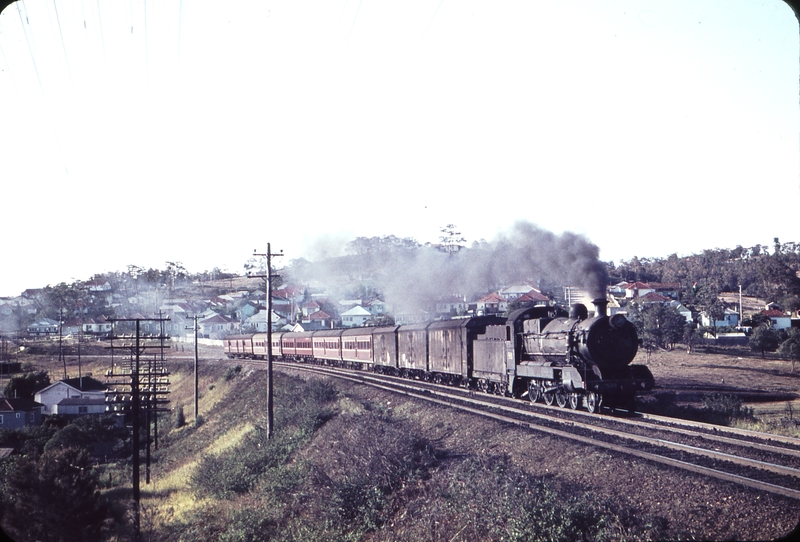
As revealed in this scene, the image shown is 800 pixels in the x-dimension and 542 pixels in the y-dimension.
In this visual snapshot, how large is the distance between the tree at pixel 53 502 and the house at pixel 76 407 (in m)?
41.1

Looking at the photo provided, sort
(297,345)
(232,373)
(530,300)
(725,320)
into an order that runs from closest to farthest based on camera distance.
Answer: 1. (232,373)
2. (297,345)
3. (530,300)
4. (725,320)

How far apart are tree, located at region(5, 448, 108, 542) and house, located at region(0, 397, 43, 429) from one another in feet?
123

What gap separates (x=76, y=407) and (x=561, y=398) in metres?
49.8

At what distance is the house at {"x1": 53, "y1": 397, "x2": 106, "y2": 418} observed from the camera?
177ft

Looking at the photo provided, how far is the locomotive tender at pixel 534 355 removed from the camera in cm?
1755

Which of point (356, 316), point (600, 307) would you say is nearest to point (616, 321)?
point (600, 307)

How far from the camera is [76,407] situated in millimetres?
54500

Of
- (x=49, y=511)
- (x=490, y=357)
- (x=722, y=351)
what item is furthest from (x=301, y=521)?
(x=722, y=351)

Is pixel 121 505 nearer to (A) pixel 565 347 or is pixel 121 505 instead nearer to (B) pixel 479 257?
(A) pixel 565 347

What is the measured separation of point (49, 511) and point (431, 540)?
11.3 m

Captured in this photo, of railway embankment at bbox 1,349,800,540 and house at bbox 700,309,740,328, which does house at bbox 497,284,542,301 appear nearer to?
house at bbox 700,309,740,328

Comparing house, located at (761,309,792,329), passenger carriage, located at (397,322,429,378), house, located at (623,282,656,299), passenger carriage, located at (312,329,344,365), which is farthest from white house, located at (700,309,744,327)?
passenger carriage, located at (397,322,429,378)

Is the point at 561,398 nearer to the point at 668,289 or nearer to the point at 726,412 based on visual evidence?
the point at 726,412

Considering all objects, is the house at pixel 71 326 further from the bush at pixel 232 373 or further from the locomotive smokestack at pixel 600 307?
the locomotive smokestack at pixel 600 307
